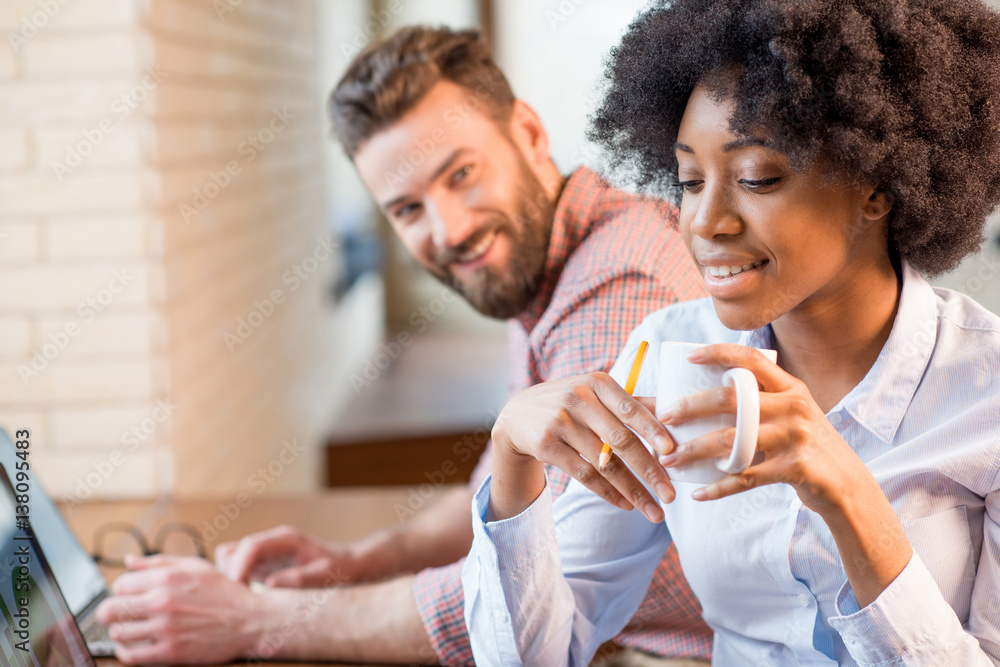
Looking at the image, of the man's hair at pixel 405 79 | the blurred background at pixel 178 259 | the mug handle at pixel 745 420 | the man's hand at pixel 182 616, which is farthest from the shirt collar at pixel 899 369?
the man's hair at pixel 405 79

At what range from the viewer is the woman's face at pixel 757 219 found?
0.69m

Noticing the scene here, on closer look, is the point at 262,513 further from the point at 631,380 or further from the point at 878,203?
the point at 878,203

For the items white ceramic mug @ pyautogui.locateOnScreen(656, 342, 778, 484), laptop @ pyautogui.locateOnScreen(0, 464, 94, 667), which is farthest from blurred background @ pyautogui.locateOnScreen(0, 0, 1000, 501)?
Answer: laptop @ pyautogui.locateOnScreen(0, 464, 94, 667)

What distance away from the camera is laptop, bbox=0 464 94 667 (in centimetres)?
84

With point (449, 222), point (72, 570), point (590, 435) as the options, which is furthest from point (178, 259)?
point (590, 435)

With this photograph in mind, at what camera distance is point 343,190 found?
14.0 ft

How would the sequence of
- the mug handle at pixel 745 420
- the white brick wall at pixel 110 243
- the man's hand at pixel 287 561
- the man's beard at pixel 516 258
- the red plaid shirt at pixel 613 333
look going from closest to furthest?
the mug handle at pixel 745 420
the red plaid shirt at pixel 613 333
the man's hand at pixel 287 561
the man's beard at pixel 516 258
the white brick wall at pixel 110 243

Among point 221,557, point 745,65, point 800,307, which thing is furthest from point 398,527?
point 745,65

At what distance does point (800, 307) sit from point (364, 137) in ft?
2.96

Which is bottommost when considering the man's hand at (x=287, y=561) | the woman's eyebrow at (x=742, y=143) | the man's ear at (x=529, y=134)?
the man's hand at (x=287, y=561)

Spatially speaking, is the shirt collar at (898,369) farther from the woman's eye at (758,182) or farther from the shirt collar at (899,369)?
the woman's eye at (758,182)

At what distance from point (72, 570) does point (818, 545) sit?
3.15 ft

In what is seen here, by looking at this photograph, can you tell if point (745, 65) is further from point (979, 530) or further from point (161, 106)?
point (161, 106)

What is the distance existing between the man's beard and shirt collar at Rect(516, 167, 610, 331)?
0.02 meters
